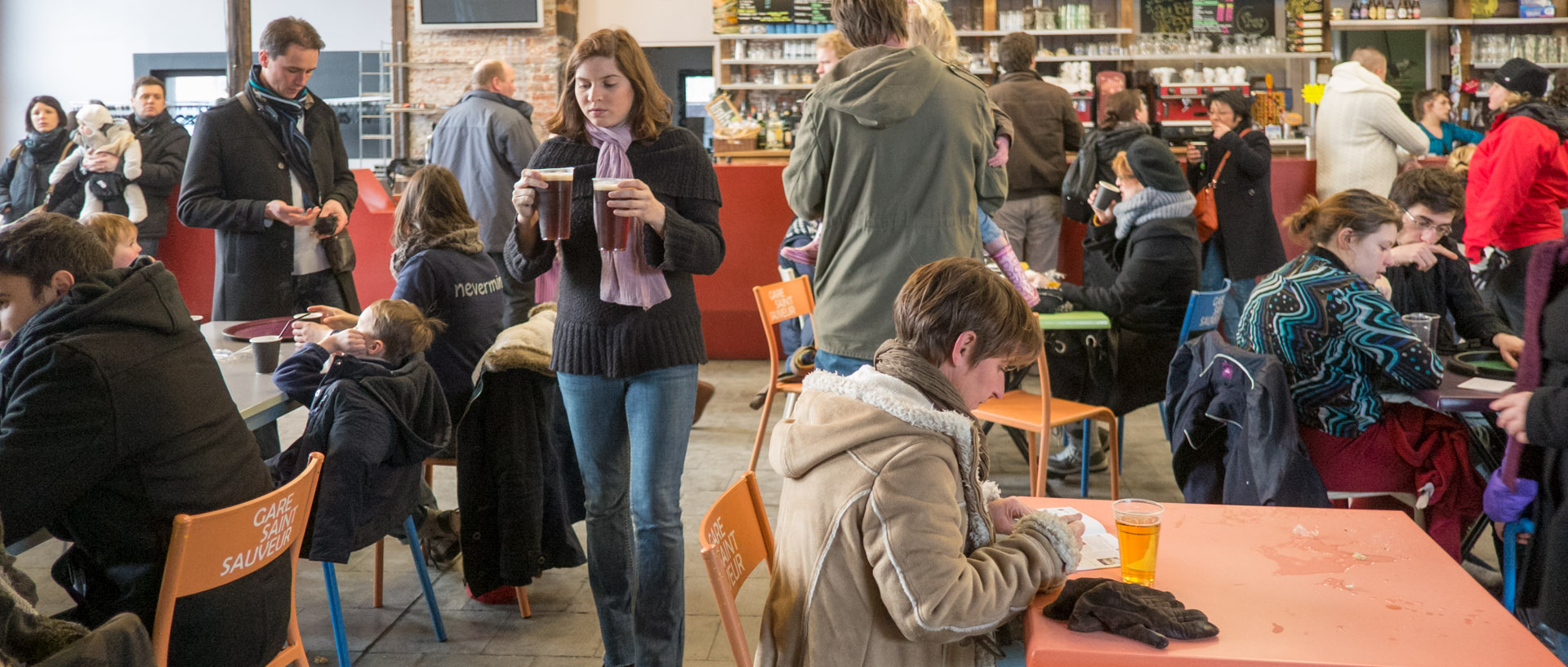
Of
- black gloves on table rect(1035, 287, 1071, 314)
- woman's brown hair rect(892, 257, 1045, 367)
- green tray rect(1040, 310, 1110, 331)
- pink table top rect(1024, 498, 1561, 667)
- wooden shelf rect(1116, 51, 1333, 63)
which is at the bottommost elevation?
pink table top rect(1024, 498, 1561, 667)

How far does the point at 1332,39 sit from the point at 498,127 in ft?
23.4

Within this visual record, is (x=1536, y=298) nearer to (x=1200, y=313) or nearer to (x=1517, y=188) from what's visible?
(x=1200, y=313)

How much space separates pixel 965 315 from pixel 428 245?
1965 mm

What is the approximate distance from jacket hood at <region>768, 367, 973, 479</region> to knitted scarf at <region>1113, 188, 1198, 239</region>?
2.86m

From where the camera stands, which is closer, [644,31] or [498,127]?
[498,127]

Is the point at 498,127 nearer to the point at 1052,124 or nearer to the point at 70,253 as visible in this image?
the point at 1052,124

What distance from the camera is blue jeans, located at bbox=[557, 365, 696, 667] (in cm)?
239

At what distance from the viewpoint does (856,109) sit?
2.63 meters

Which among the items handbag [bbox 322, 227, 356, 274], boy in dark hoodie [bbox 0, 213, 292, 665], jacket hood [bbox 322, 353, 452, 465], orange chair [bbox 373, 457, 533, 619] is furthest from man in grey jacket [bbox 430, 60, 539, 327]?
boy in dark hoodie [bbox 0, 213, 292, 665]

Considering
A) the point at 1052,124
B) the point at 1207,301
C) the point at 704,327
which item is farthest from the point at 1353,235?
the point at 704,327

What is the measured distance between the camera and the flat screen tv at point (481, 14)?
966 cm

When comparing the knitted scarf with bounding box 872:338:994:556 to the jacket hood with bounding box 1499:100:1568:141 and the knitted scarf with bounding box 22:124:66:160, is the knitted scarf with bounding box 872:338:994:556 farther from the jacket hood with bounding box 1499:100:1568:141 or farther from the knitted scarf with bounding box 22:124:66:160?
the knitted scarf with bounding box 22:124:66:160

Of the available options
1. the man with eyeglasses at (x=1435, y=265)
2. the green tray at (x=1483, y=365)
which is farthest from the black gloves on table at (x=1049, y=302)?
the green tray at (x=1483, y=365)

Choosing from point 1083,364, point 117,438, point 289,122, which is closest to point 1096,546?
point 117,438
